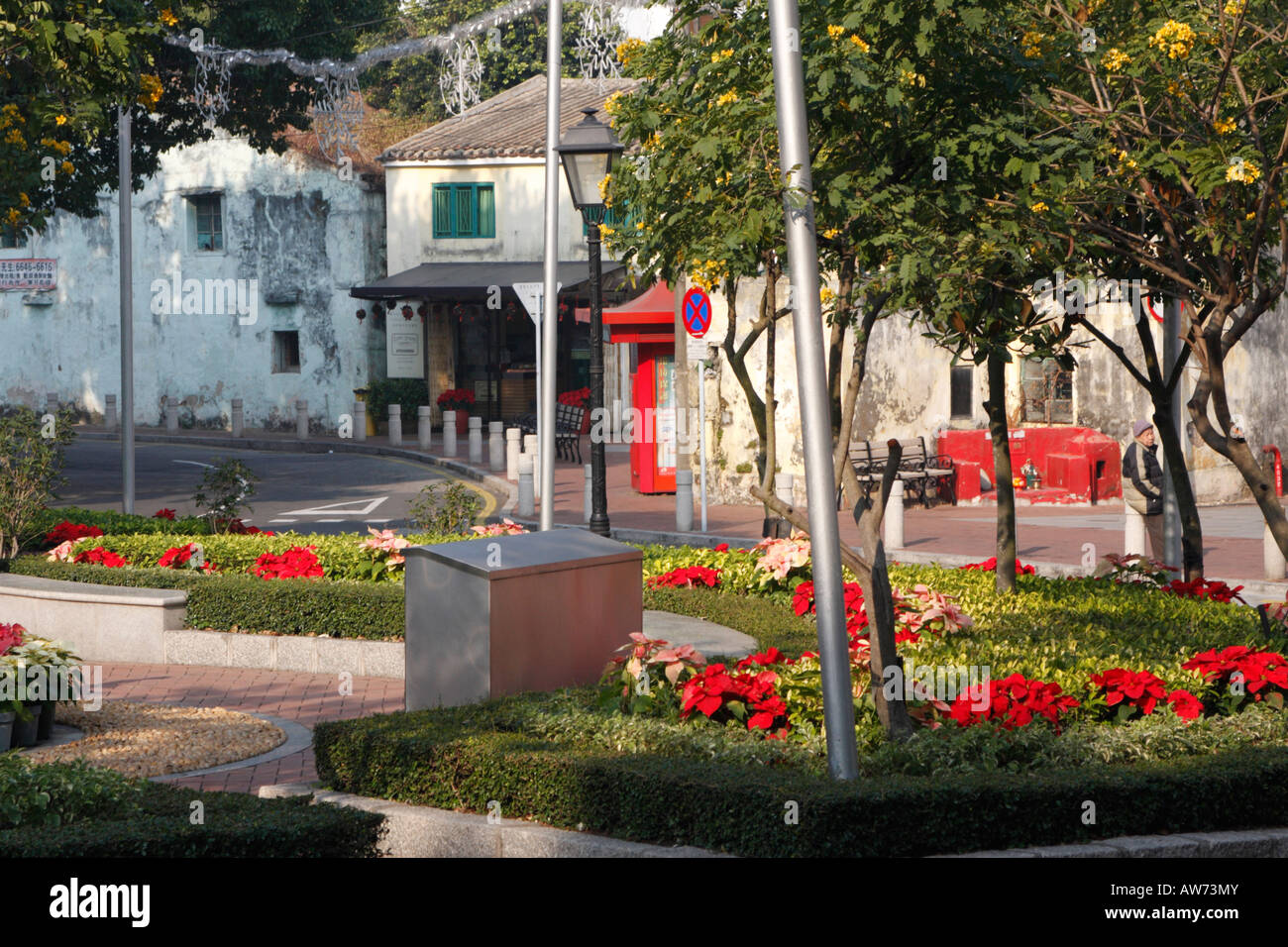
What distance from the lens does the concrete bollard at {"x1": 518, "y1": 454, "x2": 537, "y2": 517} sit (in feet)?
70.9

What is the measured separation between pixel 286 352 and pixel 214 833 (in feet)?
115

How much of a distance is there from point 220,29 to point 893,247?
74.1 feet

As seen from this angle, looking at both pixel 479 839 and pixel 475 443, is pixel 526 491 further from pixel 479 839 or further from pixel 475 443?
pixel 479 839

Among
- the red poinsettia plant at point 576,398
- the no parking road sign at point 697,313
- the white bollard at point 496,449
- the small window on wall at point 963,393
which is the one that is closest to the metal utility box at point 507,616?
the no parking road sign at point 697,313

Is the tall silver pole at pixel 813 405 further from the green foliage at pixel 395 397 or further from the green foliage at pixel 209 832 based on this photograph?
the green foliage at pixel 395 397

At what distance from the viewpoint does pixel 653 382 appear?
25.2 m

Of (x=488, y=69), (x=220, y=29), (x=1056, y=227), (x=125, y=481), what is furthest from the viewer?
(x=488, y=69)

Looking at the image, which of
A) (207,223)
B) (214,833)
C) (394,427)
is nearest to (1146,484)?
(214,833)

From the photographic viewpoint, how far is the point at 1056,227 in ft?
30.6

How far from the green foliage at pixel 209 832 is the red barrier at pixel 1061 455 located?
63.1 feet

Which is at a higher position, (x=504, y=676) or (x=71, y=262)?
(x=71, y=262)

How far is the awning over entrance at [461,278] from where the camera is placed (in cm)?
3559
